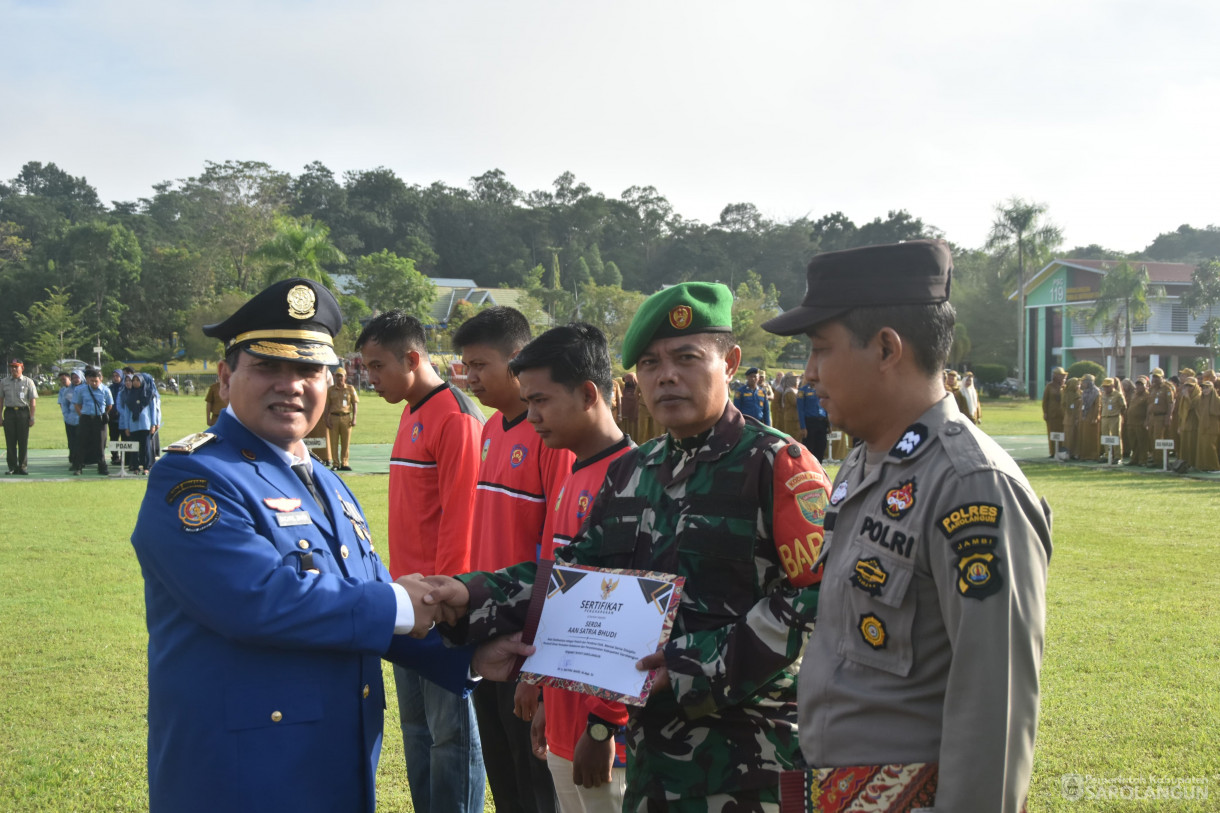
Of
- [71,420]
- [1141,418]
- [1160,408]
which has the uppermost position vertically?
[71,420]

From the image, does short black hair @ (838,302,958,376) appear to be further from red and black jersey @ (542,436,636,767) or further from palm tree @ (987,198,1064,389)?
palm tree @ (987,198,1064,389)

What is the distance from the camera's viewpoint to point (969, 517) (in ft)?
5.78

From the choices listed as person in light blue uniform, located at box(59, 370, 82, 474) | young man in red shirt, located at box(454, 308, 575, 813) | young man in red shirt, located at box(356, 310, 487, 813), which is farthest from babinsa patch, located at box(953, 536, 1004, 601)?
person in light blue uniform, located at box(59, 370, 82, 474)

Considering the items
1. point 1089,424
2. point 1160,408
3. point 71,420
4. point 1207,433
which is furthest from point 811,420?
point 71,420

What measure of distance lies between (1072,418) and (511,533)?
23.2m

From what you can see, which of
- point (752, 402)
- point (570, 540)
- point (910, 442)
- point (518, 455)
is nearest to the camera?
point (910, 442)

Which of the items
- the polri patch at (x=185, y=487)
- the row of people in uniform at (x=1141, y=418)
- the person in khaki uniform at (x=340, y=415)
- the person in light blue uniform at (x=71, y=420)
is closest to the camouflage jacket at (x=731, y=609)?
the polri patch at (x=185, y=487)

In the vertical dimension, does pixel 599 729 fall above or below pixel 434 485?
below

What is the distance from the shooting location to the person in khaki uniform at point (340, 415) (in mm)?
20359

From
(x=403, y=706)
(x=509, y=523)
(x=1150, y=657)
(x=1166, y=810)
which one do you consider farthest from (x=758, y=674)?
(x=1150, y=657)

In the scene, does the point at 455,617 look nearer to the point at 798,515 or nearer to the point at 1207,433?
the point at 798,515

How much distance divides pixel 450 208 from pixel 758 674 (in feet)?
414

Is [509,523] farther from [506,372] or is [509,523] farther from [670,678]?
[670,678]

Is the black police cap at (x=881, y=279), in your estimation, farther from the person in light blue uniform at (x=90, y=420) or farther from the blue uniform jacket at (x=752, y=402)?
the person in light blue uniform at (x=90, y=420)
